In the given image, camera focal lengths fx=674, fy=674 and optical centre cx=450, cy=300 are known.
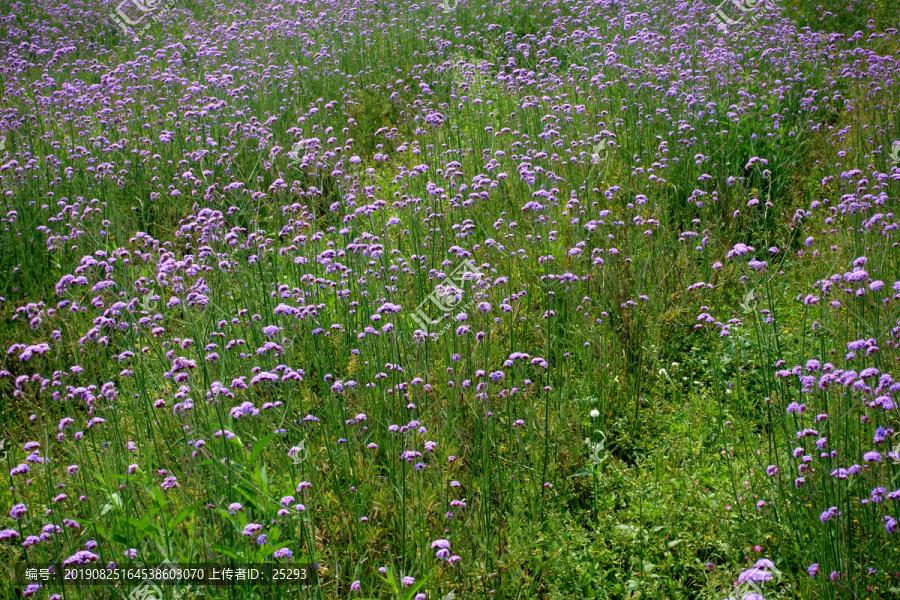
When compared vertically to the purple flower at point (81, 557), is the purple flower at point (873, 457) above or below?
above

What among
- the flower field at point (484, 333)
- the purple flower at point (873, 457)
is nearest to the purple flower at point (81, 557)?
the flower field at point (484, 333)

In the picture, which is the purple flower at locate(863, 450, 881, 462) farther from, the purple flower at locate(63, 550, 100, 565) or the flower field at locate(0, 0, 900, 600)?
the purple flower at locate(63, 550, 100, 565)

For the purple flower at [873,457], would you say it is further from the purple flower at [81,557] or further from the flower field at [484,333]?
the purple flower at [81,557]

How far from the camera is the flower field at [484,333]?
248 cm

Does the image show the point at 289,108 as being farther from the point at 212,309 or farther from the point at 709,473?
the point at 709,473

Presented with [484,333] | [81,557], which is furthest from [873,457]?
[81,557]

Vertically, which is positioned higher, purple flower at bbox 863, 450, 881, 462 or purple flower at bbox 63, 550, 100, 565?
purple flower at bbox 863, 450, 881, 462

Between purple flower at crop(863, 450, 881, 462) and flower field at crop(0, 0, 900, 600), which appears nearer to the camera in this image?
purple flower at crop(863, 450, 881, 462)

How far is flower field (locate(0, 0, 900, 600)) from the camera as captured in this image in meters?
2.48

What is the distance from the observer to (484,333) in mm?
3076

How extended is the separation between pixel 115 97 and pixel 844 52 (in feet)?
25.5

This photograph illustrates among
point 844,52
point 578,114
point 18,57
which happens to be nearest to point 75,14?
point 18,57

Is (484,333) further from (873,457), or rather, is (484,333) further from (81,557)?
(81,557)

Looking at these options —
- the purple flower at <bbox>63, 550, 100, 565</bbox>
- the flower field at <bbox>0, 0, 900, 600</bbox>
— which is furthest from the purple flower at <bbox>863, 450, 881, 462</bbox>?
the purple flower at <bbox>63, 550, 100, 565</bbox>
